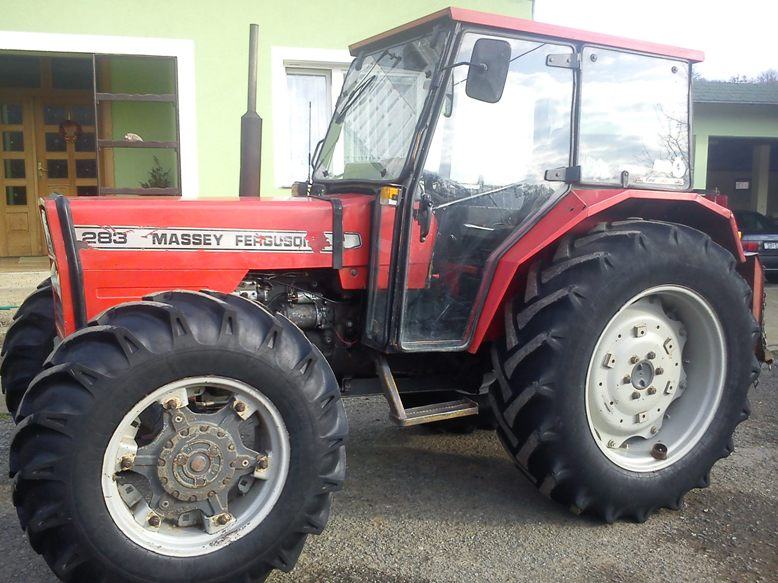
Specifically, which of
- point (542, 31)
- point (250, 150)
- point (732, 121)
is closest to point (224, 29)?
point (250, 150)

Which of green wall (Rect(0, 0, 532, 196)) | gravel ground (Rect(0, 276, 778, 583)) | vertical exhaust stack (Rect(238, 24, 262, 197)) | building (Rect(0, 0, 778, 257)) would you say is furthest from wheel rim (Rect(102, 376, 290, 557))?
green wall (Rect(0, 0, 532, 196))

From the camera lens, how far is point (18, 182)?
451 inches

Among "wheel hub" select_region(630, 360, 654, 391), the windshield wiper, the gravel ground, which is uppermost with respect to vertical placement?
the windshield wiper

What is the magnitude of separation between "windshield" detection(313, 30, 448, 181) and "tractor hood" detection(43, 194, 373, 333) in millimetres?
343

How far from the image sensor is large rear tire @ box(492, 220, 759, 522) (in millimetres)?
3322

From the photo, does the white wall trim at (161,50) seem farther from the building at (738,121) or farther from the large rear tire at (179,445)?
the building at (738,121)

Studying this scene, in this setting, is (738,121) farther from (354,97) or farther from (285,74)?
(354,97)

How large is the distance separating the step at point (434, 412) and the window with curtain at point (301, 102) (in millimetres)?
6097

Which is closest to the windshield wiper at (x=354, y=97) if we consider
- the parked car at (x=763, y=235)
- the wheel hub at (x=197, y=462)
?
the wheel hub at (x=197, y=462)

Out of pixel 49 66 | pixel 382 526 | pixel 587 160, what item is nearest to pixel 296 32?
pixel 49 66

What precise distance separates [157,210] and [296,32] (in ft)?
21.2

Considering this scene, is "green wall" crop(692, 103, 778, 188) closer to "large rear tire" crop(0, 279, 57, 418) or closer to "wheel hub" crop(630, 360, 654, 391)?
"wheel hub" crop(630, 360, 654, 391)

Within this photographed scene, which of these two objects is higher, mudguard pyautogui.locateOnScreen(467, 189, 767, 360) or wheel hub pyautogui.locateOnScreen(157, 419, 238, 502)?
mudguard pyautogui.locateOnScreen(467, 189, 767, 360)

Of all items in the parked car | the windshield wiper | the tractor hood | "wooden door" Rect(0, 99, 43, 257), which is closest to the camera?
the tractor hood
